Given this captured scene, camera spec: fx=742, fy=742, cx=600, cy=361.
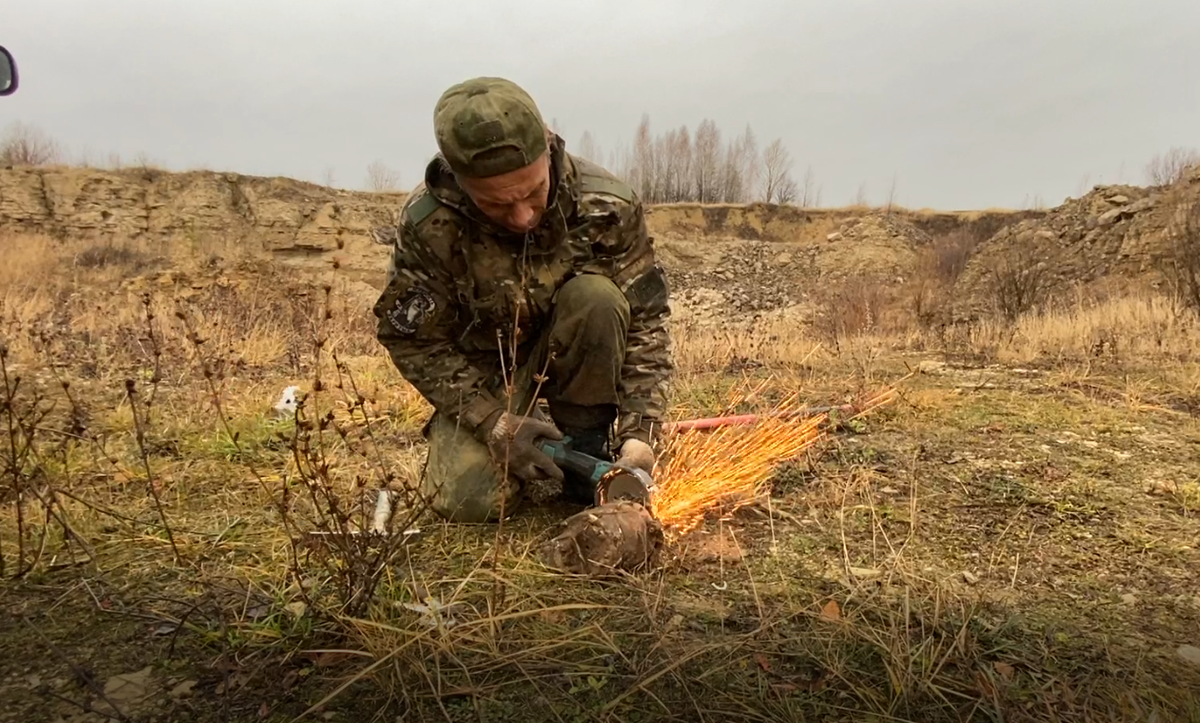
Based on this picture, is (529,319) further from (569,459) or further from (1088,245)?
(1088,245)

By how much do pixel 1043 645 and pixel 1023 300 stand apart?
Answer: 36.5 ft

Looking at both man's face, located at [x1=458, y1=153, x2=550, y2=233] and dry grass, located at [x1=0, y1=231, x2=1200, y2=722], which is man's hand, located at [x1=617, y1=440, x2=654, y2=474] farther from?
man's face, located at [x1=458, y1=153, x2=550, y2=233]

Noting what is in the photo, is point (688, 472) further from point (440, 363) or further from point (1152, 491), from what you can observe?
point (1152, 491)

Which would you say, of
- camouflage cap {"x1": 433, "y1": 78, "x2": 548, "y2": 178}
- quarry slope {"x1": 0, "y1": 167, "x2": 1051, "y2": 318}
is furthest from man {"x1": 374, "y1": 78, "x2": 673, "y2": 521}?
quarry slope {"x1": 0, "y1": 167, "x2": 1051, "y2": 318}

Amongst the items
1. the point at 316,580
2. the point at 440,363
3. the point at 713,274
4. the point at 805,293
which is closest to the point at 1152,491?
the point at 440,363

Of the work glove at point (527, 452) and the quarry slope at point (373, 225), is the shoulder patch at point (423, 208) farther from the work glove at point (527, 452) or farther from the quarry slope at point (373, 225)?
the quarry slope at point (373, 225)

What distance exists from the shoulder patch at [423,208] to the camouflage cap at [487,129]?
30 cm

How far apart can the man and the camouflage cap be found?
0.51ft

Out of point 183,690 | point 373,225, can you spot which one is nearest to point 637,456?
point 183,690

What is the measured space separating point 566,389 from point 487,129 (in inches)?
37.3

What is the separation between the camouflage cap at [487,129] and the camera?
6.73ft

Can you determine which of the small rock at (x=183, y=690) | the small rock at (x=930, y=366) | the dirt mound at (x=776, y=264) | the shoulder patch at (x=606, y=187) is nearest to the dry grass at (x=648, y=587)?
the small rock at (x=183, y=690)

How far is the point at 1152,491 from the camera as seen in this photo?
2568 mm

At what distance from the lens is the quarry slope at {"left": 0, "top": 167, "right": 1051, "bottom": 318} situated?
692 inches
